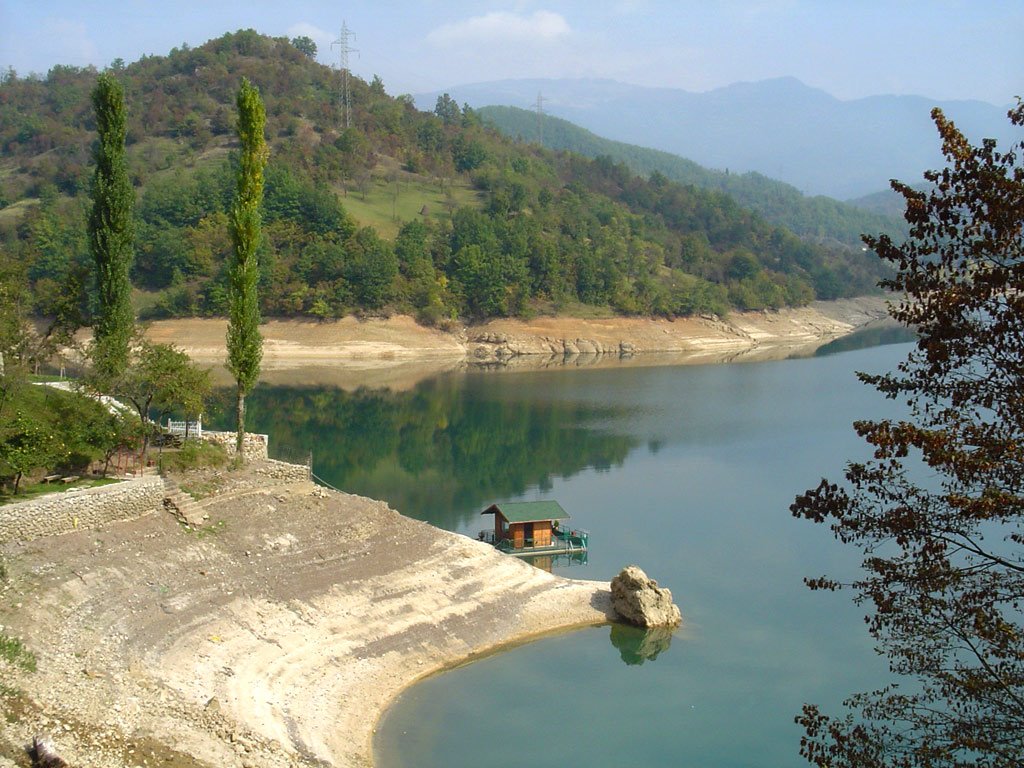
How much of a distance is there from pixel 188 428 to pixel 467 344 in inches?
1886

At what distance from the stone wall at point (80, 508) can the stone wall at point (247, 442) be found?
3.46m

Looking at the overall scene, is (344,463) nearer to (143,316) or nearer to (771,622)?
(771,622)

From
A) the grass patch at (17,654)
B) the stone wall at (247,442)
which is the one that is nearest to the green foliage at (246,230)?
the stone wall at (247,442)

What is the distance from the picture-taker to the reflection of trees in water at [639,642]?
70.1 ft

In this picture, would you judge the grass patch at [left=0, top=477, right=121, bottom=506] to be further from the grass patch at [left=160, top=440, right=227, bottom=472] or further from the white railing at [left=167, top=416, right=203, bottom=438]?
the white railing at [left=167, top=416, right=203, bottom=438]

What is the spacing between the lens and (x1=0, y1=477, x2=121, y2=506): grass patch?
60.1 feet

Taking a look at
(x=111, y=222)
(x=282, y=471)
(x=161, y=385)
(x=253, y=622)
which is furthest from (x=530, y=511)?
(x=111, y=222)

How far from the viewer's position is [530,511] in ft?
91.4

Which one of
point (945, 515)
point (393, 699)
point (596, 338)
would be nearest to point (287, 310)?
point (596, 338)

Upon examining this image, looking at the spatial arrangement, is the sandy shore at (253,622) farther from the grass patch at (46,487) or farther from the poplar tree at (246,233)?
the poplar tree at (246,233)

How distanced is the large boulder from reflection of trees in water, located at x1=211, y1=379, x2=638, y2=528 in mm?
8091

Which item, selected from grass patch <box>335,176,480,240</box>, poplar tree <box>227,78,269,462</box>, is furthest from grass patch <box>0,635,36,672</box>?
grass patch <box>335,176,480,240</box>

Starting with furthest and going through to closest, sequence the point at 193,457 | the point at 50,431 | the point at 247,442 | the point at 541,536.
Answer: the point at 541,536 → the point at 247,442 → the point at 193,457 → the point at 50,431

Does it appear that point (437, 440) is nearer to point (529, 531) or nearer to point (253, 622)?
point (529, 531)
